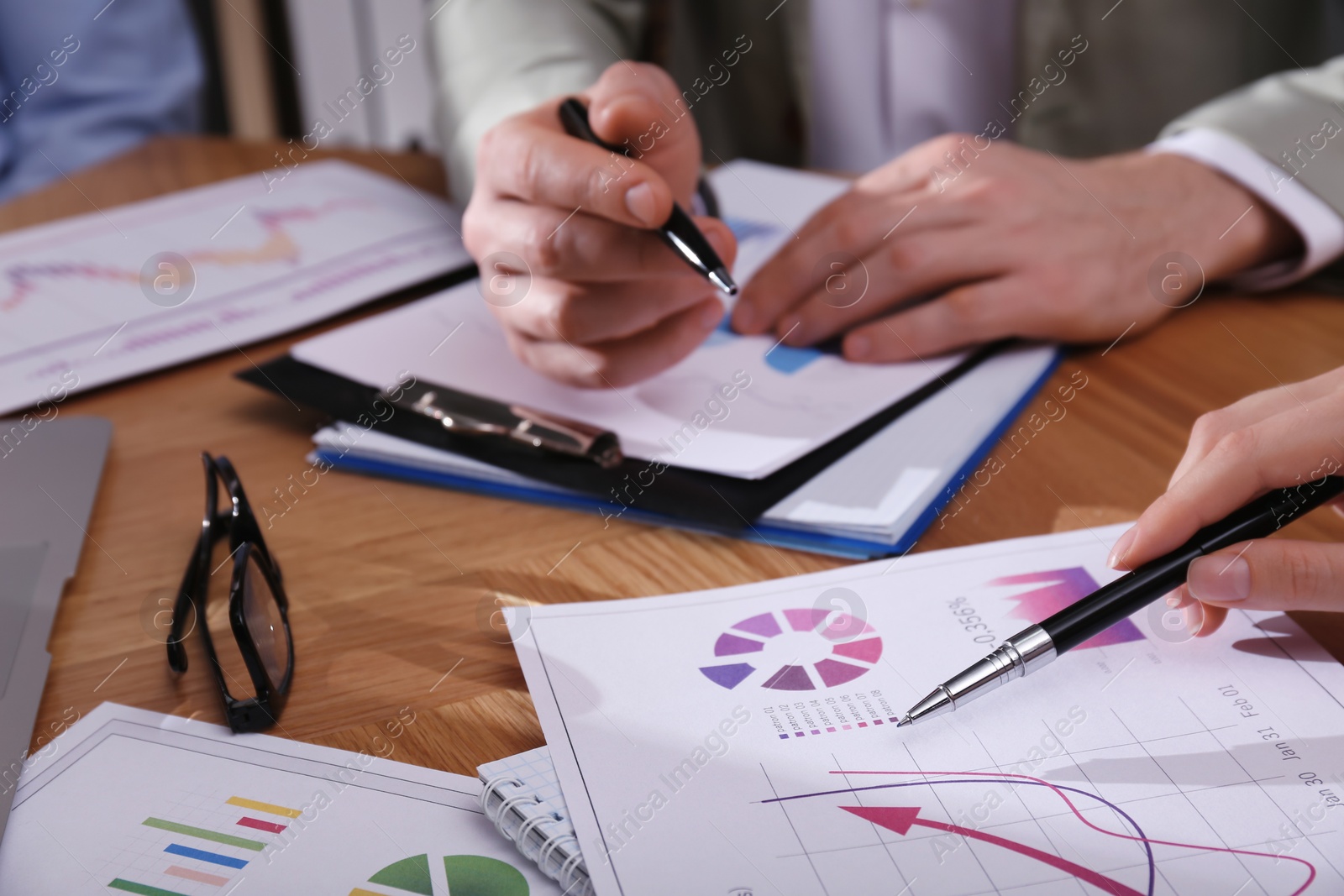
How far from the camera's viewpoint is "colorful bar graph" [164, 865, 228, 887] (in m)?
0.37

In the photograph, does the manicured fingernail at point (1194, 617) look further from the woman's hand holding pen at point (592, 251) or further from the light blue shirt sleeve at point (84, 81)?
the light blue shirt sleeve at point (84, 81)

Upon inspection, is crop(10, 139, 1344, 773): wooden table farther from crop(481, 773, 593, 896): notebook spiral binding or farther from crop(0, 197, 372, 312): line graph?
crop(0, 197, 372, 312): line graph

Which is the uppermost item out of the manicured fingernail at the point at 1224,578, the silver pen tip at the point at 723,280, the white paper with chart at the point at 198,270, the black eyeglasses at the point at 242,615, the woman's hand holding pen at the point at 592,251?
the white paper with chart at the point at 198,270

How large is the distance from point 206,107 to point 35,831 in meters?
2.72

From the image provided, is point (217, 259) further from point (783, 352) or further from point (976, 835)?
point (976, 835)

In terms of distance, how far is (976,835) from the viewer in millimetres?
363

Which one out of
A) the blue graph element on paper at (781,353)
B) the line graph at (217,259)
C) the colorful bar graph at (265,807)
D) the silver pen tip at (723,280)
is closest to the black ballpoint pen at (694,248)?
the silver pen tip at (723,280)

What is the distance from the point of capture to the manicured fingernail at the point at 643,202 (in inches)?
23.6

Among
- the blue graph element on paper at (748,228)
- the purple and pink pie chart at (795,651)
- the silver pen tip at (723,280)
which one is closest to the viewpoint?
the purple and pink pie chart at (795,651)

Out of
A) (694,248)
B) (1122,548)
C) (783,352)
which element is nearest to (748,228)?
(783,352)

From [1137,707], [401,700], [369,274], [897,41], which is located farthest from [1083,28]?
[401,700]

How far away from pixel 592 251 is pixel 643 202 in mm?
74

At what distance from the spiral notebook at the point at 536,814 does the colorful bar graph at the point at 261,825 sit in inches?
3.0

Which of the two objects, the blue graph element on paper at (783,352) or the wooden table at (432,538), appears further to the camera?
the blue graph element on paper at (783,352)
